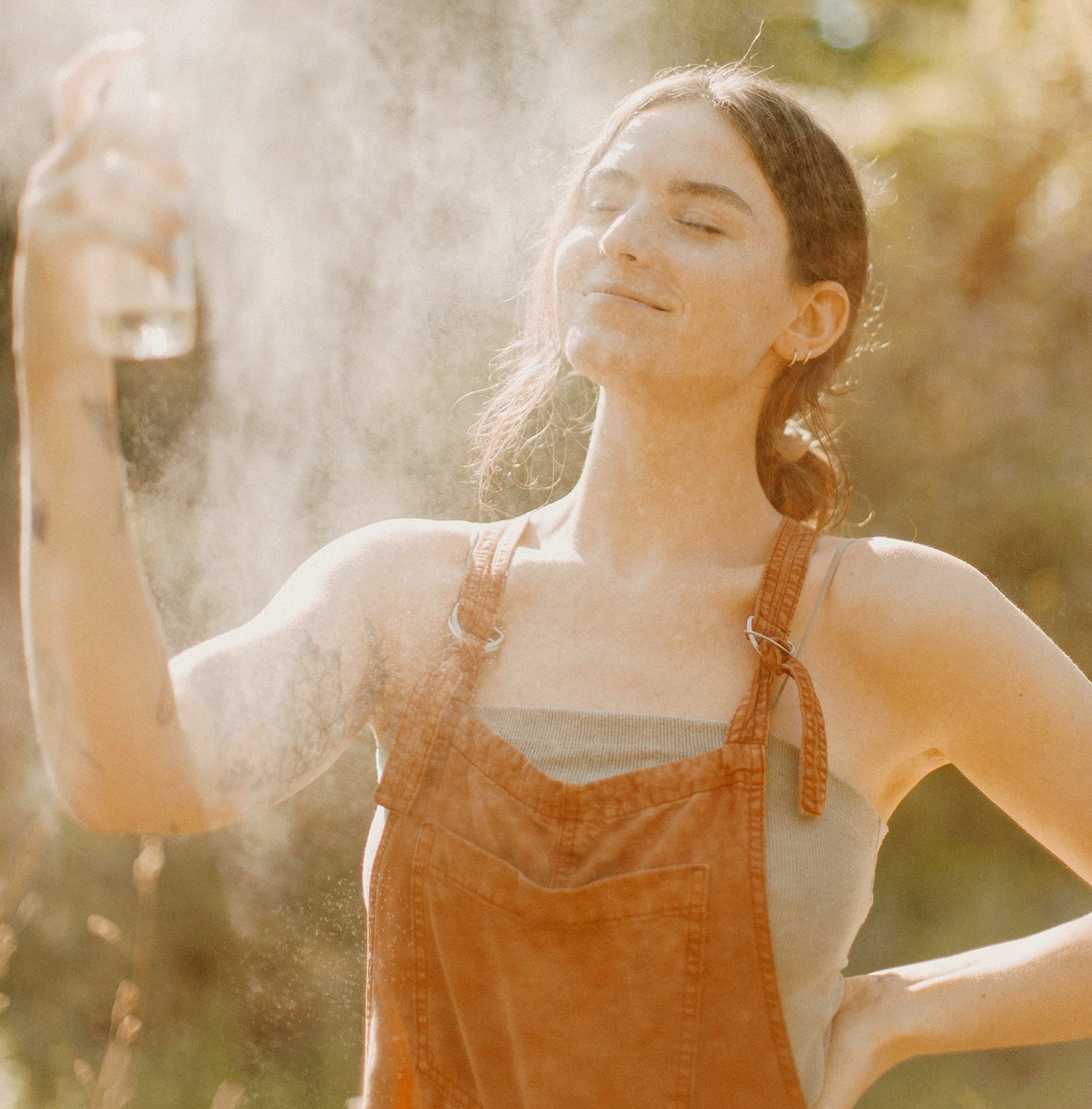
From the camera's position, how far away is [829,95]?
2.22 m

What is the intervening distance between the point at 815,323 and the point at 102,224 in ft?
3.17

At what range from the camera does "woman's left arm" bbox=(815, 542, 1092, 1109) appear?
1.22m

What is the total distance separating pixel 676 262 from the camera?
1.24m

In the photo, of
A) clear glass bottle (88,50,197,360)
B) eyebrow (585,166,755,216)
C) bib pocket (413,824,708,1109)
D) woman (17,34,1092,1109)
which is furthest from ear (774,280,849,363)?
clear glass bottle (88,50,197,360)

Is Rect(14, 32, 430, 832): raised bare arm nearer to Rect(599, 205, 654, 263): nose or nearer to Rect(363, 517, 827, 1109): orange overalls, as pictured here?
Rect(363, 517, 827, 1109): orange overalls

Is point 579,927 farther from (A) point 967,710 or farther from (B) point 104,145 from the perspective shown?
(B) point 104,145

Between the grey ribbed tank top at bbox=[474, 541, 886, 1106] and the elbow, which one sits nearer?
the elbow

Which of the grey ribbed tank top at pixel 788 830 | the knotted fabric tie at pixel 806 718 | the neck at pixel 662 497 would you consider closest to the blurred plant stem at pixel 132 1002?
the grey ribbed tank top at pixel 788 830

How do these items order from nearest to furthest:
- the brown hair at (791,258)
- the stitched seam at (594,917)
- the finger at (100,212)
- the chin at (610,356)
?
1. the finger at (100,212)
2. the stitched seam at (594,917)
3. the chin at (610,356)
4. the brown hair at (791,258)

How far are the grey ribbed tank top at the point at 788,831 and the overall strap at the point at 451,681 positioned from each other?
0.13 feet

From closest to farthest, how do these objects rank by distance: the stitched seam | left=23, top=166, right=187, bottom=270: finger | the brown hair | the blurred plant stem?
1. left=23, top=166, right=187, bottom=270: finger
2. the stitched seam
3. the brown hair
4. the blurred plant stem

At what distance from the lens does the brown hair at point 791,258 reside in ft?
4.36

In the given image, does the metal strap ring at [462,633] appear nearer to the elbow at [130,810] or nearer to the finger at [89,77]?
the elbow at [130,810]

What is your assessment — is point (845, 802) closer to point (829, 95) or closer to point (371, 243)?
point (371, 243)
